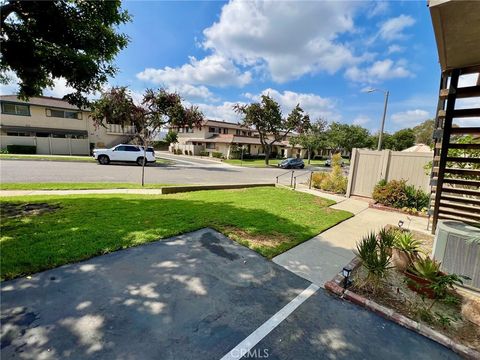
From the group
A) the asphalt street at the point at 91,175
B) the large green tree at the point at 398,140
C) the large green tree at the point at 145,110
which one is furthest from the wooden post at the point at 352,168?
Answer: the large green tree at the point at 398,140

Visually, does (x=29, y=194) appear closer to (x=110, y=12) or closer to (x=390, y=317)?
(x=110, y=12)

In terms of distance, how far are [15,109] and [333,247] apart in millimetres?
36039

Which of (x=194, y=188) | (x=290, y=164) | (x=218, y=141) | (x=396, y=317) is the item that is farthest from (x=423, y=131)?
(x=396, y=317)

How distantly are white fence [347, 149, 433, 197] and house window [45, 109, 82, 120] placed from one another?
32522mm

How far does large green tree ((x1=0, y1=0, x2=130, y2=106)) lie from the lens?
4.85 meters

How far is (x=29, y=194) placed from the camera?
Answer: 27.6 feet

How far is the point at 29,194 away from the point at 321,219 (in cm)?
1040

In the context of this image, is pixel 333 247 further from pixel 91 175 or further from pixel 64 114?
pixel 64 114

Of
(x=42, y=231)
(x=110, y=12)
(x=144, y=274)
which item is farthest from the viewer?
(x=110, y=12)

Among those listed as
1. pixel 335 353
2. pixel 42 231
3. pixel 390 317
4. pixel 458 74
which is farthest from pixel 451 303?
pixel 42 231

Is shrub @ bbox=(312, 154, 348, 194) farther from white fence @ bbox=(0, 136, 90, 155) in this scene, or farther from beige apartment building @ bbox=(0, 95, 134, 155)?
white fence @ bbox=(0, 136, 90, 155)

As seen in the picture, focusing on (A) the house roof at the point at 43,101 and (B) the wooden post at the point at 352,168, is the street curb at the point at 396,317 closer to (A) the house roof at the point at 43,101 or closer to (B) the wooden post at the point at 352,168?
(B) the wooden post at the point at 352,168

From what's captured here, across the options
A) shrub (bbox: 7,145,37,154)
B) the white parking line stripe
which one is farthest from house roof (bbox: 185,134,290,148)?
the white parking line stripe

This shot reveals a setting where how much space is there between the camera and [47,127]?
91.1ft
